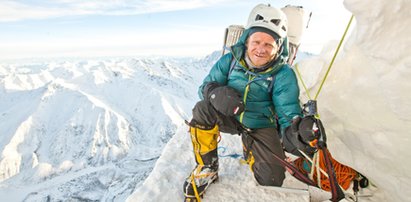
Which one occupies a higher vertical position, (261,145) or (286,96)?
(286,96)

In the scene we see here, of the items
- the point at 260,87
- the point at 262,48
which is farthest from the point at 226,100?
the point at 262,48

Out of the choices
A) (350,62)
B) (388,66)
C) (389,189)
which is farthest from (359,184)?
(388,66)

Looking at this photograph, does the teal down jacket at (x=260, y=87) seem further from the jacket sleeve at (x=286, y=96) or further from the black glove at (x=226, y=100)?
the black glove at (x=226, y=100)

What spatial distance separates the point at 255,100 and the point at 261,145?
2.02 feet

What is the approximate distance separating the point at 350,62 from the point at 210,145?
2118 mm

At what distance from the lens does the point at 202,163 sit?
4242 mm

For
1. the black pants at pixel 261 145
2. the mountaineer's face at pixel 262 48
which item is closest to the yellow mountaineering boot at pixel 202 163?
the black pants at pixel 261 145

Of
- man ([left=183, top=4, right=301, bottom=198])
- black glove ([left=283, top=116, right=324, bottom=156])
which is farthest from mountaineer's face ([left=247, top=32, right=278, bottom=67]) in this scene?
black glove ([left=283, top=116, right=324, bottom=156])

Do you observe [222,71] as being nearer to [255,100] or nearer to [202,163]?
[255,100]

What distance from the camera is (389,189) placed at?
3576 mm

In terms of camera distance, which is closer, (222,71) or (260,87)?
(260,87)

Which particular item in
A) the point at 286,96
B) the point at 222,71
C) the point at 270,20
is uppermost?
the point at 270,20

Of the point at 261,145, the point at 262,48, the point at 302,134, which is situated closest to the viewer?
the point at 302,134

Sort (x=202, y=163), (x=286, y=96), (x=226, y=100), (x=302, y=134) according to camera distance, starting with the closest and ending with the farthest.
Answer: (x=302, y=134)
(x=226, y=100)
(x=286, y=96)
(x=202, y=163)
